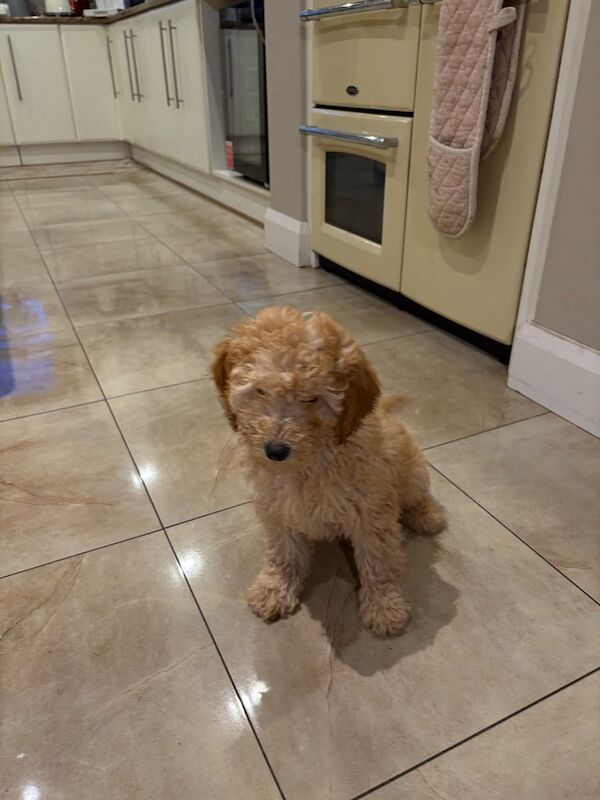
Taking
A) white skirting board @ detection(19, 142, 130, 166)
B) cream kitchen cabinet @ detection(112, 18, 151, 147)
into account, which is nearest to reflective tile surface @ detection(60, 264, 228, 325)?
cream kitchen cabinet @ detection(112, 18, 151, 147)

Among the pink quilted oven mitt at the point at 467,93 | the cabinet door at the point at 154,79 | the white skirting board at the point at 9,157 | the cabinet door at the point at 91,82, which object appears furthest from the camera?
the white skirting board at the point at 9,157

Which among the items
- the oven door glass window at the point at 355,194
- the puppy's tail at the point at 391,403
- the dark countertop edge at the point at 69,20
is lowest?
the puppy's tail at the point at 391,403

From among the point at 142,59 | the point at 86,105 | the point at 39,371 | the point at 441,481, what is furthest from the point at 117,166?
the point at 441,481

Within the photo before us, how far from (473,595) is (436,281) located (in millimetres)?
1150

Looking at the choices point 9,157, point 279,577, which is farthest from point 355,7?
point 9,157

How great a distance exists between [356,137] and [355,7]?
378mm

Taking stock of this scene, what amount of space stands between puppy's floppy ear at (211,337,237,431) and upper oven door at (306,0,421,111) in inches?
55.1

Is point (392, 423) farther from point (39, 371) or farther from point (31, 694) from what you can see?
point (39, 371)

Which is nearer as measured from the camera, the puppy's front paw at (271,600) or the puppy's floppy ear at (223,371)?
the puppy's floppy ear at (223,371)

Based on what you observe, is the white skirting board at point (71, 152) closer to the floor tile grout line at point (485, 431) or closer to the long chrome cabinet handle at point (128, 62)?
the long chrome cabinet handle at point (128, 62)

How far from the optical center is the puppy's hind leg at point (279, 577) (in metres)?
1.02

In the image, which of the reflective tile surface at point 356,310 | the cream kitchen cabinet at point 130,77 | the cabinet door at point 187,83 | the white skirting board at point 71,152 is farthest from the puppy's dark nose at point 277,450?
the white skirting board at point 71,152

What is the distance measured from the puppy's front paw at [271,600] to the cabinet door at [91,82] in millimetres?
5428

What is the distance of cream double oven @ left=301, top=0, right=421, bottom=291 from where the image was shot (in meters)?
1.88
